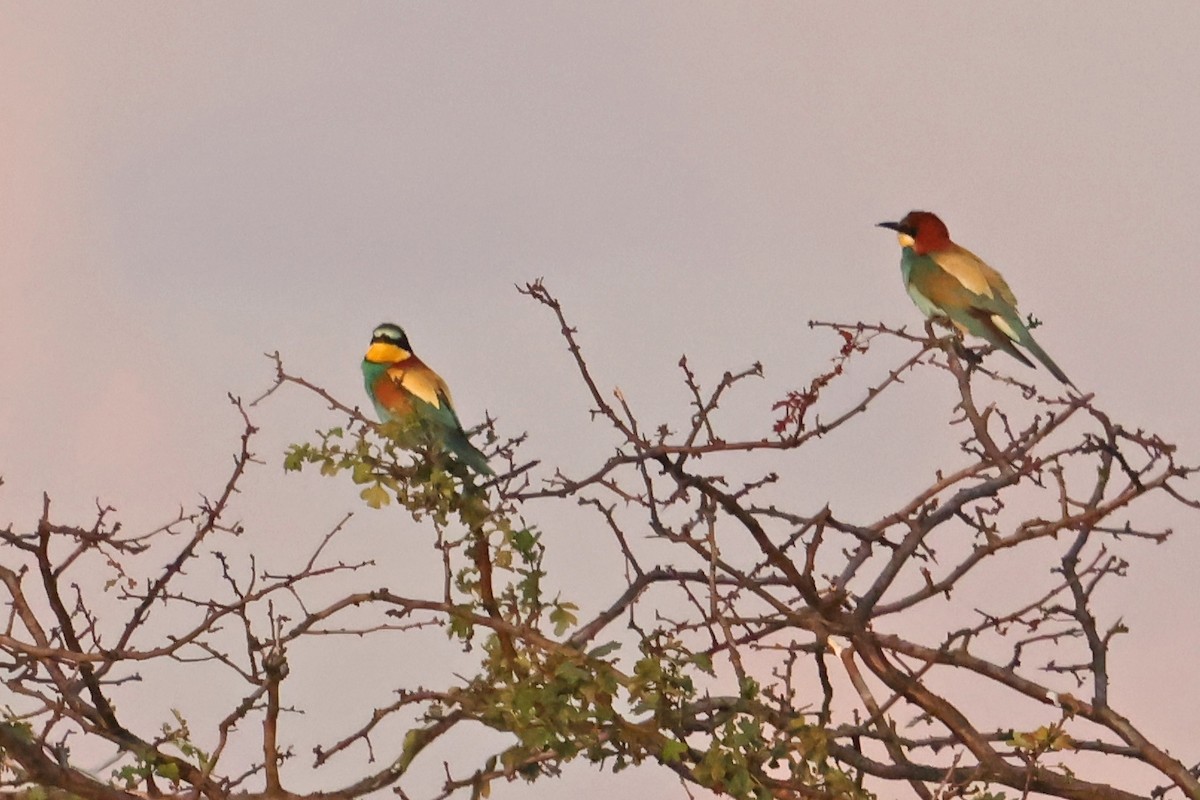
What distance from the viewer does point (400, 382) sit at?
6430 millimetres

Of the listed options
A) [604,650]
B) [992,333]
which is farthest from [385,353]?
[604,650]

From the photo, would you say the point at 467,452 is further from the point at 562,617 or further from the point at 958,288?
the point at 958,288

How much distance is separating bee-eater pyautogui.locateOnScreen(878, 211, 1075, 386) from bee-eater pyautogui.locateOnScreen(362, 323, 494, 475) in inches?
88.1

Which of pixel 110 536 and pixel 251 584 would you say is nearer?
pixel 251 584

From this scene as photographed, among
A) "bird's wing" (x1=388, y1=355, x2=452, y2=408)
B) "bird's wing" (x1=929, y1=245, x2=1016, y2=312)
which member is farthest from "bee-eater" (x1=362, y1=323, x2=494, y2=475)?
"bird's wing" (x1=929, y1=245, x2=1016, y2=312)

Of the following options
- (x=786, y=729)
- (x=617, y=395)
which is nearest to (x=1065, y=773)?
(x=786, y=729)

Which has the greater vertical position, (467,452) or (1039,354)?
(1039,354)

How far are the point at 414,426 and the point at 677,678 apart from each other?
1333 millimetres

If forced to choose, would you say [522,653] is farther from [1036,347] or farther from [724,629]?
[1036,347]

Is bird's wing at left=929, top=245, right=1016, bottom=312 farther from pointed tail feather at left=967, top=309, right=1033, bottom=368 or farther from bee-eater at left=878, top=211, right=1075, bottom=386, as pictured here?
pointed tail feather at left=967, top=309, right=1033, bottom=368

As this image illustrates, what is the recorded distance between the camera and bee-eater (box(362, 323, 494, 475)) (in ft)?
20.3

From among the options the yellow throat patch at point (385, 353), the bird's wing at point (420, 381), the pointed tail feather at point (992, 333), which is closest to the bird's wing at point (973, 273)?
the pointed tail feather at point (992, 333)

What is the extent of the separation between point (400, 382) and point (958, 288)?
8.46 feet

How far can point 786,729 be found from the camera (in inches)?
141
